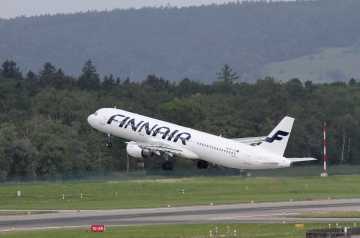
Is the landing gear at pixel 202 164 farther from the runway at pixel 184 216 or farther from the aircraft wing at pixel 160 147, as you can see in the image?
the runway at pixel 184 216

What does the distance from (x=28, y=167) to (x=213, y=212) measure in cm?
5419

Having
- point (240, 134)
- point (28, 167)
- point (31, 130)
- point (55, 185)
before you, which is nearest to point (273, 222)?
point (55, 185)

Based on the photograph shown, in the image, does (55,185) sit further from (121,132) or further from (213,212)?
(213,212)

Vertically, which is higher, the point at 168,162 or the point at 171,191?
the point at 168,162

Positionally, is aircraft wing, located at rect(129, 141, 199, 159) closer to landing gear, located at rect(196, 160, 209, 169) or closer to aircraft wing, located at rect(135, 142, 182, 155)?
aircraft wing, located at rect(135, 142, 182, 155)

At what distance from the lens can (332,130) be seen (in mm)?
170375

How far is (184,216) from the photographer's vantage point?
86.2 m

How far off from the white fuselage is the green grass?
156 feet

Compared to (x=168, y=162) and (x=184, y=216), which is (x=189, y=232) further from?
(x=168, y=162)

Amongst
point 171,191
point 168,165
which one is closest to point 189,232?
point 171,191

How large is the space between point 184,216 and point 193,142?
4014 centimetres

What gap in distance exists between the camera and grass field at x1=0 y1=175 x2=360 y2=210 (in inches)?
4063

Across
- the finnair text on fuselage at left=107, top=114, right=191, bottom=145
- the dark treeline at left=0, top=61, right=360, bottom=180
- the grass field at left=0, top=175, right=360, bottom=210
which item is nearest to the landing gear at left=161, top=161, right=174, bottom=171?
the grass field at left=0, top=175, right=360, bottom=210

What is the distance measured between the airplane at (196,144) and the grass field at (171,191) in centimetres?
194
